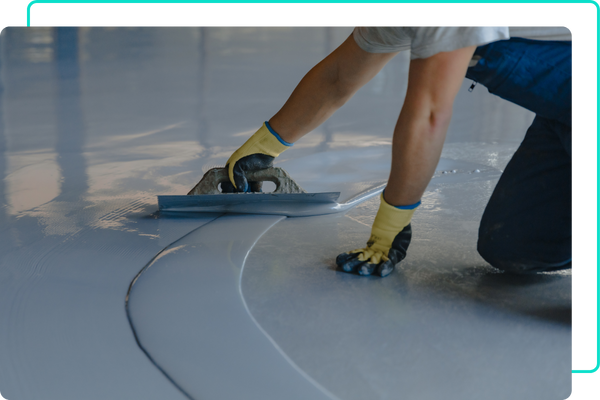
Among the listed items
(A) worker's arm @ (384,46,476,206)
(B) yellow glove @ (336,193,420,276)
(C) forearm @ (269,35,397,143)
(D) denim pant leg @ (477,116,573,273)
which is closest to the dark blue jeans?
(D) denim pant leg @ (477,116,573,273)

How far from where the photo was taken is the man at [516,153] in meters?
1.26

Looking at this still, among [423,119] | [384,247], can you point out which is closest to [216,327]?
[384,247]

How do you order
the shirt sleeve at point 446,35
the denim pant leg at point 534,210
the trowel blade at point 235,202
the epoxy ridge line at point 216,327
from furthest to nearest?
the trowel blade at point 235,202 < the denim pant leg at point 534,210 < the shirt sleeve at point 446,35 < the epoxy ridge line at point 216,327

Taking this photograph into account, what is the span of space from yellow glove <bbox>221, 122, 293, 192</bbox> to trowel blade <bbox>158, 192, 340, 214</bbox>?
0.23 feet

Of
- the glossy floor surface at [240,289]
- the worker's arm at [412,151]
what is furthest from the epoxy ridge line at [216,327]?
the worker's arm at [412,151]

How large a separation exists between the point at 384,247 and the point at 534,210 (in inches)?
16.2

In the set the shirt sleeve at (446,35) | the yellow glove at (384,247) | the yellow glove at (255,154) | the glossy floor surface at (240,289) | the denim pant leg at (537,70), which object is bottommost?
the glossy floor surface at (240,289)

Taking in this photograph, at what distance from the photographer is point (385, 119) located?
11.6 ft

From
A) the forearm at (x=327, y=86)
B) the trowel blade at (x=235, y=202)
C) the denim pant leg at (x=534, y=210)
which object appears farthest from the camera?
the trowel blade at (x=235, y=202)

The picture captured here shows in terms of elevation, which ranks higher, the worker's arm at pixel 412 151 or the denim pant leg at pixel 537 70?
the denim pant leg at pixel 537 70

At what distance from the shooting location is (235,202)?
6.14 feet

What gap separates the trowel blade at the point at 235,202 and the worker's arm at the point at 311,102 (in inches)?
2.8

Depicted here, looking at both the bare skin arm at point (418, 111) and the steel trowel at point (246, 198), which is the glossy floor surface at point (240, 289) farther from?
the bare skin arm at point (418, 111)

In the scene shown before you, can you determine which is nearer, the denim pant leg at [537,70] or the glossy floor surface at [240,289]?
the glossy floor surface at [240,289]
